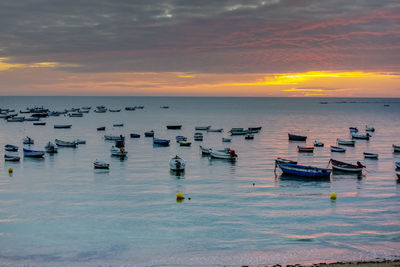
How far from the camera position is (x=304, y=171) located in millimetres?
60469

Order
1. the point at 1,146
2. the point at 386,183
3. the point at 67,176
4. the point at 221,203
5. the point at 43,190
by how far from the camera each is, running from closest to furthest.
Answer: the point at 221,203 < the point at 43,190 < the point at 386,183 < the point at 67,176 < the point at 1,146

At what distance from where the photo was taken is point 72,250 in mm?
31094

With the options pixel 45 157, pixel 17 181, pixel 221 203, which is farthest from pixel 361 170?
pixel 45 157

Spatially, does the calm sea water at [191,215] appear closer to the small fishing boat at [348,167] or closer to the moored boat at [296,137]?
the small fishing boat at [348,167]

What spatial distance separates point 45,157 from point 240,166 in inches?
1520

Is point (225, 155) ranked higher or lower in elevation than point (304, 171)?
higher

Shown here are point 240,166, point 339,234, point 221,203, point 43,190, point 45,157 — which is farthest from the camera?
point 45,157

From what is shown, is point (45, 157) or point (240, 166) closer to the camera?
point (240, 166)

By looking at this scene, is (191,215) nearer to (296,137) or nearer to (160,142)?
(160,142)

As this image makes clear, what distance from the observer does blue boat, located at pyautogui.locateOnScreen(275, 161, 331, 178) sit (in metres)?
59.5

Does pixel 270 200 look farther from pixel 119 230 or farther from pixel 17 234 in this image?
pixel 17 234

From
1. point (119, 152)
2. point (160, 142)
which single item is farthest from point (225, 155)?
point (160, 142)

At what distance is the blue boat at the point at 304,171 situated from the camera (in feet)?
195

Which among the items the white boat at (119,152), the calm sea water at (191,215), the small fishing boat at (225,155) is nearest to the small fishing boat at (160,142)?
the white boat at (119,152)
